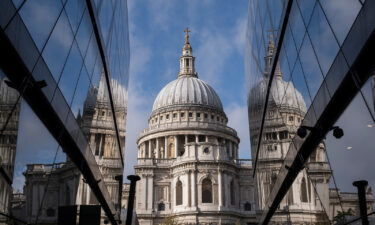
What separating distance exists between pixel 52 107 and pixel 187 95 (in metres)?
83.8

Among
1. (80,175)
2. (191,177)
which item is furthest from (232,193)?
(80,175)

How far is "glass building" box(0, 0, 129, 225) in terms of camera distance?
7.89 metres

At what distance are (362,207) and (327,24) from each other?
12.9 ft

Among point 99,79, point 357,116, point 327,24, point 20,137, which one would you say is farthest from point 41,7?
point 99,79

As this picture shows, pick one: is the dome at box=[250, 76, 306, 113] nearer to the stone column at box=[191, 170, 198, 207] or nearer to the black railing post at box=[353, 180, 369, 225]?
the black railing post at box=[353, 180, 369, 225]

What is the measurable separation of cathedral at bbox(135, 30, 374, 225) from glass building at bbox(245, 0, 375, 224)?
0.12 meters

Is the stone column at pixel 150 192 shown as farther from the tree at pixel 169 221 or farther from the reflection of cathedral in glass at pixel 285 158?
the reflection of cathedral in glass at pixel 285 158

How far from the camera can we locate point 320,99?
11281 millimetres

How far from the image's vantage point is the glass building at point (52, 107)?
25.9 feet

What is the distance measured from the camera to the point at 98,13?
16.2 m

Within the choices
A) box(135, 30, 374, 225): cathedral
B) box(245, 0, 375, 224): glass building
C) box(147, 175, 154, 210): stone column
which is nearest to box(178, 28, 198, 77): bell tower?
box(135, 30, 374, 225): cathedral

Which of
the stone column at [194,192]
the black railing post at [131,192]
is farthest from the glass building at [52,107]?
the stone column at [194,192]

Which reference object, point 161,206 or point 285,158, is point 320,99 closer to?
point 285,158

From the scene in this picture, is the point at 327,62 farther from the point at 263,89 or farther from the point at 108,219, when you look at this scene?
the point at 108,219
